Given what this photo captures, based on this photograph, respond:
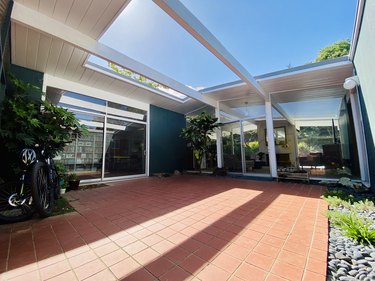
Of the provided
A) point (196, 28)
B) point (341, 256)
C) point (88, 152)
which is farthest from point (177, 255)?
point (88, 152)

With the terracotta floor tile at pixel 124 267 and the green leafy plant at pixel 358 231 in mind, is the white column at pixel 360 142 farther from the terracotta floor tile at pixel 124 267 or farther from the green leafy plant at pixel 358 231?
the terracotta floor tile at pixel 124 267

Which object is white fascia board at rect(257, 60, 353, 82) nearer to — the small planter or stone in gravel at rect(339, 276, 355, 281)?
stone in gravel at rect(339, 276, 355, 281)

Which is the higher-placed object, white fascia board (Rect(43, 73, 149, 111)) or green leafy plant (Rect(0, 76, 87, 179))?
white fascia board (Rect(43, 73, 149, 111))

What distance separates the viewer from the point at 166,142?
748 cm

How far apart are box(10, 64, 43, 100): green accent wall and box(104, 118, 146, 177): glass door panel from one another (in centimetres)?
193

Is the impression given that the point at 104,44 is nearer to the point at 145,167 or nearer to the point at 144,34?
the point at 144,34

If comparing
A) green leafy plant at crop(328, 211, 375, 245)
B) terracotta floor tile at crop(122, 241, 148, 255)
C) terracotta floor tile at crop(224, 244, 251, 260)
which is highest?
green leafy plant at crop(328, 211, 375, 245)

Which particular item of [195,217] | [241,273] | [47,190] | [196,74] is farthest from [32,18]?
[196,74]

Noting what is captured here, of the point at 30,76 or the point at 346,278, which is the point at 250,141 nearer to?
the point at 346,278

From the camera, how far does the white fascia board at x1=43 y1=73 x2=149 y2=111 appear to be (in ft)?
14.3

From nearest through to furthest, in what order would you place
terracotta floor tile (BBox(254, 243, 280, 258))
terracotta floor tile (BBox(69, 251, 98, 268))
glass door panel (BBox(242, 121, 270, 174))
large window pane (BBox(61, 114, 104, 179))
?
terracotta floor tile (BBox(69, 251, 98, 268)), terracotta floor tile (BBox(254, 243, 280, 258)), large window pane (BBox(61, 114, 104, 179)), glass door panel (BBox(242, 121, 270, 174))

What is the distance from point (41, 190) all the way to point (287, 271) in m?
3.12

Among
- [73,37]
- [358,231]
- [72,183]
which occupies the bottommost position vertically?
[358,231]

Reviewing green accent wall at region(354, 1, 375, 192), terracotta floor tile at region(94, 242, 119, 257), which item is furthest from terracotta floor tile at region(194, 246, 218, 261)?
green accent wall at region(354, 1, 375, 192)
